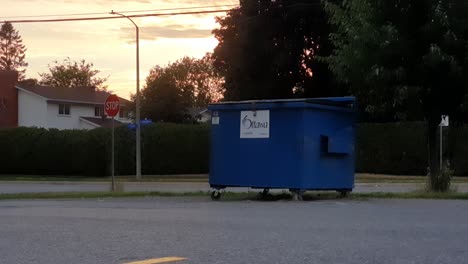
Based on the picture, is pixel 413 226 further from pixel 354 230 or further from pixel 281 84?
pixel 281 84

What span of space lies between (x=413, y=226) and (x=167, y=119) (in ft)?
149

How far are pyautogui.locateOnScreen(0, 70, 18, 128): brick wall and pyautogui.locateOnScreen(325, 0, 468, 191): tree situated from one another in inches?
1815

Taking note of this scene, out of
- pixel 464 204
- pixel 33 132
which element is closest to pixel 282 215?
pixel 464 204

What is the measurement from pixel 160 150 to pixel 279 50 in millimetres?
8773

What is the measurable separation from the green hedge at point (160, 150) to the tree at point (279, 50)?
4584 millimetres

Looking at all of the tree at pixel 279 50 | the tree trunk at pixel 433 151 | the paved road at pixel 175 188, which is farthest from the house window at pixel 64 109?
the tree trunk at pixel 433 151

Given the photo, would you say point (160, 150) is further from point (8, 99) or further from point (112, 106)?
point (8, 99)

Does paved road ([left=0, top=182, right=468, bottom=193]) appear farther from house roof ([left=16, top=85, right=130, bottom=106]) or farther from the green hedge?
house roof ([left=16, top=85, right=130, bottom=106])

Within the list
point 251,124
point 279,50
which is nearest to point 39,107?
point 279,50

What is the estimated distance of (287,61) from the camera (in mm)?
38375

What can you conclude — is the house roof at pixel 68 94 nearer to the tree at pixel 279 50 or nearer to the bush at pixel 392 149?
the tree at pixel 279 50

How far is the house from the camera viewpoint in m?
58.8

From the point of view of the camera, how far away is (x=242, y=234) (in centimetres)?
938

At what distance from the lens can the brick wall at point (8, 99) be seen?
192 ft
